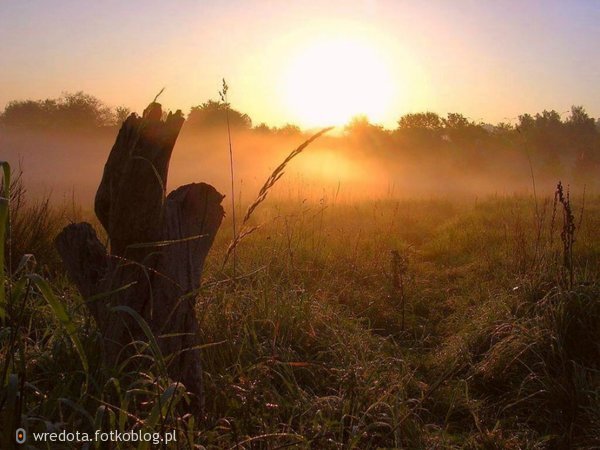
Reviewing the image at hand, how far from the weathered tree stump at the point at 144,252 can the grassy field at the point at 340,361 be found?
4.7 inches

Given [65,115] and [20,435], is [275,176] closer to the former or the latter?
[20,435]

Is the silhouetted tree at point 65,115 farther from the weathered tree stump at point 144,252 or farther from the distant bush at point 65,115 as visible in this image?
the weathered tree stump at point 144,252

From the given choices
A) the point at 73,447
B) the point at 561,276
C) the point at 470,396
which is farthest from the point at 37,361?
the point at 561,276

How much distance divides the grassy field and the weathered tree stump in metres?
0.12

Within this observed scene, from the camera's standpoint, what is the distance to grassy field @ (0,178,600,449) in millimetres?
1931

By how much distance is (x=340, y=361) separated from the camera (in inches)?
124

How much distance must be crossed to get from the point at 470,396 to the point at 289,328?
1.12 metres

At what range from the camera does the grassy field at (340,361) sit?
6.33ft

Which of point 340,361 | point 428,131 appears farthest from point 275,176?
point 428,131

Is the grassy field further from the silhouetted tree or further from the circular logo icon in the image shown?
the silhouetted tree

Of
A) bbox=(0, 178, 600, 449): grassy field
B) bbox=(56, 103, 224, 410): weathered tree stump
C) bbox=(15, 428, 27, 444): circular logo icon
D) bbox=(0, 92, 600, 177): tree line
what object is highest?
bbox=(0, 92, 600, 177): tree line

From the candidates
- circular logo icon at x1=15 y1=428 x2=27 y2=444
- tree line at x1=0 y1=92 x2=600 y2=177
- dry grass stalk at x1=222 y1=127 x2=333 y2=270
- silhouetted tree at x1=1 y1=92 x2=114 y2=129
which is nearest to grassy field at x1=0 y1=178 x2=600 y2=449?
circular logo icon at x1=15 y1=428 x2=27 y2=444

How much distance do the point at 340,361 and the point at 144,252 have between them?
1.43m

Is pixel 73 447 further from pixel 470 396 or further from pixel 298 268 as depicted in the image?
pixel 298 268
